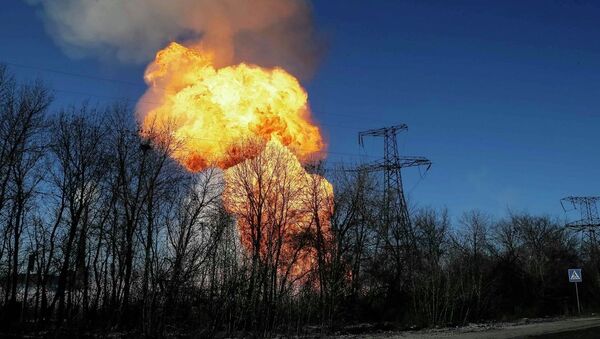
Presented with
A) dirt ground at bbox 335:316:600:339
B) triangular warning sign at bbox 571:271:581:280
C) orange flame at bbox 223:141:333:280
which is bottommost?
dirt ground at bbox 335:316:600:339

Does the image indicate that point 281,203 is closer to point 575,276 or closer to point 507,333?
point 507,333

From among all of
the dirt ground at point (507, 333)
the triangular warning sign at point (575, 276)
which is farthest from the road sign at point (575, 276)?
the dirt ground at point (507, 333)

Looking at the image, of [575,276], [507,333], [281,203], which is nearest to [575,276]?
[575,276]

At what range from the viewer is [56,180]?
3800 centimetres

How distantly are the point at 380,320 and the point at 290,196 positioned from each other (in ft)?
41.8

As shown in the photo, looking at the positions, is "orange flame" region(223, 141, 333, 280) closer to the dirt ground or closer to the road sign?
the dirt ground

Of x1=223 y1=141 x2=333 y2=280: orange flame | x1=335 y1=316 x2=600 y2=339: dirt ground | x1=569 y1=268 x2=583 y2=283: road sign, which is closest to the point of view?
x1=335 y1=316 x2=600 y2=339: dirt ground

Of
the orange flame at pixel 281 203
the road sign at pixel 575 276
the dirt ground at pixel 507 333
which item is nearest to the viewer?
the dirt ground at pixel 507 333

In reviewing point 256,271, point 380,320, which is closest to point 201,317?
point 256,271

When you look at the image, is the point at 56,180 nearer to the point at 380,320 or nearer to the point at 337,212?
the point at 337,212

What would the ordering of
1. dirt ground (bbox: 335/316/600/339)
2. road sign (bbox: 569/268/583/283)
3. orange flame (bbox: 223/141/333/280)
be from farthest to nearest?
road sign (bbox: 569/268/583/283) < orange flame (bbox: 223/141/333/280) < dirt ground (bbox: 335/316/600/339)

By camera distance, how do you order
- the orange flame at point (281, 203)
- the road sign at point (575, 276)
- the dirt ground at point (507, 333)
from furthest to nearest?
1. the road sign at point (575, 276)
2. the orange flame at point (281, 203)
3. the dirt ground at point (507, 333)

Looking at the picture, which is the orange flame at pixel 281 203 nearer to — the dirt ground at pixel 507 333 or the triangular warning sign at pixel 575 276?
the dirt ground at pixel 507 333

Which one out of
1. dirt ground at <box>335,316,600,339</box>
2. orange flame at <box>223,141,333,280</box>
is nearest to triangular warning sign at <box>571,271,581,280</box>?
dirt ground at <box>335,316,600,339</box>
